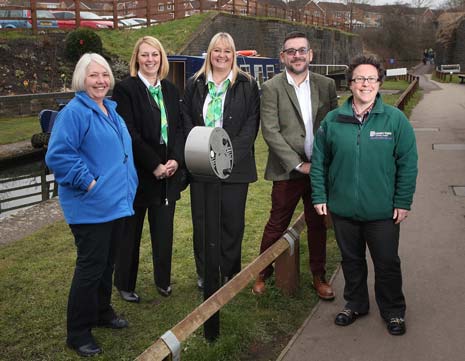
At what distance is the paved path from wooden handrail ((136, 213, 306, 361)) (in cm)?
47

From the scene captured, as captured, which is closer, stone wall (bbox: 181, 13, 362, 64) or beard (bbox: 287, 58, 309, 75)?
beard (bbox: 287, 58, 309, 75)

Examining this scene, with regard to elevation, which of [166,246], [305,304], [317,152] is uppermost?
[317,152]

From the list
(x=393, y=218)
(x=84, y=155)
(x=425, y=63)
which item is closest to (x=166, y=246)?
(x=84, y=155)

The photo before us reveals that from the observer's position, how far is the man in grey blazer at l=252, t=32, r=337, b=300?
3801mm

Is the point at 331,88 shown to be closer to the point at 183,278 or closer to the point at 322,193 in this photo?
the point at 322,193

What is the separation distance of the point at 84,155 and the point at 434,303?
261 centimetres

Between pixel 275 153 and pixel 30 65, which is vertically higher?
pixel 30 65

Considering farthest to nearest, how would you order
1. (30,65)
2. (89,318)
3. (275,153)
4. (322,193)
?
(30,65), (275,153), (322,193), (89,318)

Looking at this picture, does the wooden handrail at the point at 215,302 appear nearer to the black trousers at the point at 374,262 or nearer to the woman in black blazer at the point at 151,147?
the black trousers at the point at 374,262

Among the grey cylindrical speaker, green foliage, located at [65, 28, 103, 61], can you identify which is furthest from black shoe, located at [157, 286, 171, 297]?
green foliage, located at [65, 28, 103, 61]

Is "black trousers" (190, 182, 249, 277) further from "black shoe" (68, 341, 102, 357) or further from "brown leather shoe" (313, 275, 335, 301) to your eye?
"black shoe" (68, 341, 102, 357)

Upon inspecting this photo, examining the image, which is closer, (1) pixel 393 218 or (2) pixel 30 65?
(1) pixel 393 218

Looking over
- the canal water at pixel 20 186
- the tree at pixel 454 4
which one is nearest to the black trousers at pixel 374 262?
the canal water at pixel 20 186

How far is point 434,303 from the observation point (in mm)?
3893
